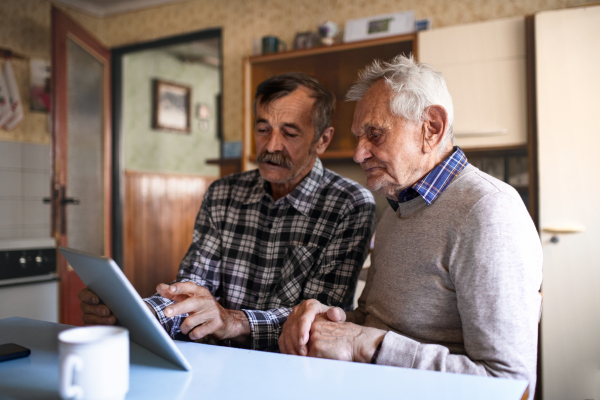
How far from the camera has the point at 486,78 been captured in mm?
2191

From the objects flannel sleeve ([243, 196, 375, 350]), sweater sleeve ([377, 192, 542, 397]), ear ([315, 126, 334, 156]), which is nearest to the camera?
sweater sleeve ([377, 192, 542, 397])

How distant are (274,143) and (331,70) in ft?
4.97

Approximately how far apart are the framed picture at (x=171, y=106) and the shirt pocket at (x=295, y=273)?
3.46 meters

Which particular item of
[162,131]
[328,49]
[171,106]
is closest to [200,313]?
[328,49]

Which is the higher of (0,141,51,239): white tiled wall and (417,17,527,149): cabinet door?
(417,17,527,149): cabinet door

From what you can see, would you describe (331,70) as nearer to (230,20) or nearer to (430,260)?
(230,20)

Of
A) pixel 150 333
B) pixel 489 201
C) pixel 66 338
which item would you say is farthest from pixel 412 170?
pixel 66 338

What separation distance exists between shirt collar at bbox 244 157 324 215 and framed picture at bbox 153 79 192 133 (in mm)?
3241

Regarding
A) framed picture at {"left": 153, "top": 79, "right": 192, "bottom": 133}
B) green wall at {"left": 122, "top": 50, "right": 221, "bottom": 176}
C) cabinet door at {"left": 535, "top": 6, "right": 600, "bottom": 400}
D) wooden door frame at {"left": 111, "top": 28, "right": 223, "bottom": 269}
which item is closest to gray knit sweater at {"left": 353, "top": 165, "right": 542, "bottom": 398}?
cabinet door at {"left": 535, "top": 6, "right": 600, "bottom": 400}

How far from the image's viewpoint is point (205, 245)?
1.44 metres

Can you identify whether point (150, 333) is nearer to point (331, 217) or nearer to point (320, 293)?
point (320, 293)

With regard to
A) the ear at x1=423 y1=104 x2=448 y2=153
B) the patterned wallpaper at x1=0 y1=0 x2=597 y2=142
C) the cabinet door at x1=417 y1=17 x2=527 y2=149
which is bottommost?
the ear at x1=423 y1=104 x2=448 y2=153

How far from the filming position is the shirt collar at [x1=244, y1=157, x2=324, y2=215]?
54.2 inches

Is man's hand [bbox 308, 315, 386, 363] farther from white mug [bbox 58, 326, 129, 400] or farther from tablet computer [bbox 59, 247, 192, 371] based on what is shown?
white mug [bbox 58, 326, 129, 400]
